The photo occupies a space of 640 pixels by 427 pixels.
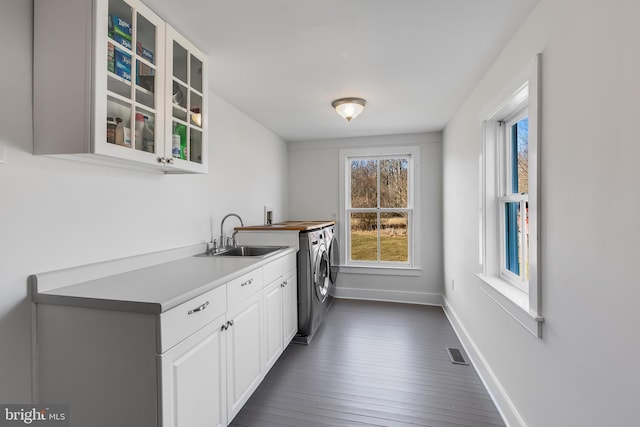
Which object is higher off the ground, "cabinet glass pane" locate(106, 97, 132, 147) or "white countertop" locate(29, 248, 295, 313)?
"cabinet glass pane" locate(106, 97, 132, 147)

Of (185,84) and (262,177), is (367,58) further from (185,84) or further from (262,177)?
(262,177)

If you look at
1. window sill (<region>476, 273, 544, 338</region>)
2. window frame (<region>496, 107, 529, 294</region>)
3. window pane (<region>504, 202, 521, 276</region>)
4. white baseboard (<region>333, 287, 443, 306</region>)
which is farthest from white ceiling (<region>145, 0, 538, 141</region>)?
white baseboard (<region>333, 287, 443, 306</region>)

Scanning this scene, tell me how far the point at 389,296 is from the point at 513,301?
263 cm

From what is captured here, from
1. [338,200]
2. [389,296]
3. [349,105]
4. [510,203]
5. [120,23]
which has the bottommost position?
[389,296]

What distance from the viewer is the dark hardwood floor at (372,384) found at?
1.89 metres

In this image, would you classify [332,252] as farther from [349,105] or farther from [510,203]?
[510,203]

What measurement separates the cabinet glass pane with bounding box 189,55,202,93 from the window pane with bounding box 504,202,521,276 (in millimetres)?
2243

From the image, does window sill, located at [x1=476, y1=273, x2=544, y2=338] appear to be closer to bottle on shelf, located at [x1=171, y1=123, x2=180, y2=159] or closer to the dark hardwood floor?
the dark hardwood floor

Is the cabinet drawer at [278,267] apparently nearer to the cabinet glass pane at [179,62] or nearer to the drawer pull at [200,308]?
the drawer pull at [200,308]

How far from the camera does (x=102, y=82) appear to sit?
1.28 m

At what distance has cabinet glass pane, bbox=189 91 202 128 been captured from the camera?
188cm

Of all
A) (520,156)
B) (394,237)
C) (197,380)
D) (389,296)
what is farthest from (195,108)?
(389,296)

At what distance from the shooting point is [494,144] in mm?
2232

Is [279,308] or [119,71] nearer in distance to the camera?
[119,71]
